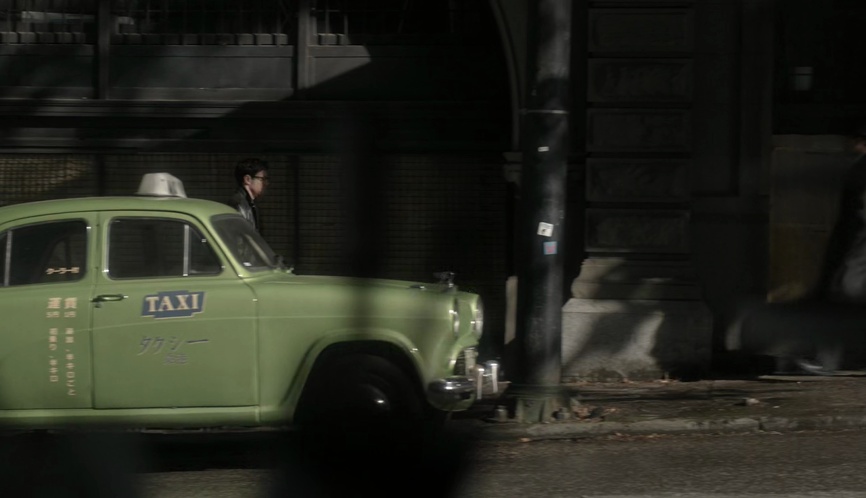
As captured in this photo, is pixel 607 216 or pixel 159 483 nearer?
pixel 159 483

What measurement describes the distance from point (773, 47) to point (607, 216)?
7.07ft

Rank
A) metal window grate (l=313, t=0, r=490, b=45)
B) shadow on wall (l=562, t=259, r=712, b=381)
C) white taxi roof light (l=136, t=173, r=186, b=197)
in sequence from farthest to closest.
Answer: metal window grate (l=313, t=0, r=490, b=45) → shadow on wall (l=562, t=259, r=712, b=381) → white taxi roof light (l=136, t=173, r=186, b=197)

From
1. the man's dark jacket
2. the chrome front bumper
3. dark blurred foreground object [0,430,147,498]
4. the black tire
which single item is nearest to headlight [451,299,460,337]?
the chrome front bumper

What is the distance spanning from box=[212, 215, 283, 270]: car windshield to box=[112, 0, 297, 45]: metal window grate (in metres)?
4.35

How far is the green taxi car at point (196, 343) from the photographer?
24.5 ft

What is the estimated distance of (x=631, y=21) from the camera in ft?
36.5

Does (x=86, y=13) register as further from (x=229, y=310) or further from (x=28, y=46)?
(x=229, y=310)

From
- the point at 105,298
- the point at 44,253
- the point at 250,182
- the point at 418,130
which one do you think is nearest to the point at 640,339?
the point at 418,130

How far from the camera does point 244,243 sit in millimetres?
8148

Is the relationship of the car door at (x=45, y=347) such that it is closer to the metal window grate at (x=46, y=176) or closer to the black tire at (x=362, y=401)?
the black tire at (x=362, y=401)

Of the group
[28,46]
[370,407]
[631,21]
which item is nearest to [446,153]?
[631,21]

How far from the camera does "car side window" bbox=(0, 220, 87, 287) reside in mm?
7715

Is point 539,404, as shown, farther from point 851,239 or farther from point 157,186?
point 851,239

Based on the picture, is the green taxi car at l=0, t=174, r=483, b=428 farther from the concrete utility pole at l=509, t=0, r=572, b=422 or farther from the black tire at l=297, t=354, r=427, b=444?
the concrete utility pole at l=509, t=0, r=572, b=422
